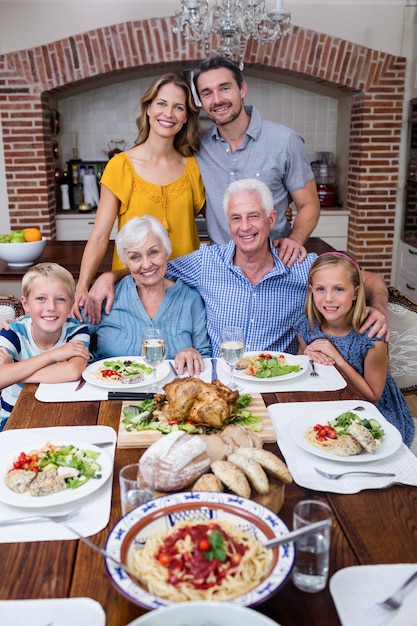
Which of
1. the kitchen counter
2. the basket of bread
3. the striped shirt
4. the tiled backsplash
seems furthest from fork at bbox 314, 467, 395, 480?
the tiled backsplash

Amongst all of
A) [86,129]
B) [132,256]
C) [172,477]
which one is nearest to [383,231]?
[86,129]

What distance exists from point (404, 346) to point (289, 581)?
1.71 m

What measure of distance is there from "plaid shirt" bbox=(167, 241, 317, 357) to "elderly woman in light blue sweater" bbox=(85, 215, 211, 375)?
0.24ft

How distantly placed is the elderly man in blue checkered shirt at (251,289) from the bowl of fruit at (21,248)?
116cm

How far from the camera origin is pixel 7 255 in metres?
3.43

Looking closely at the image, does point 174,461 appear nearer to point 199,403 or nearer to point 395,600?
point 199,403

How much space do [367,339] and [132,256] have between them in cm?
89

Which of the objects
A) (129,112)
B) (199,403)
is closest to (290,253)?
(199,403)

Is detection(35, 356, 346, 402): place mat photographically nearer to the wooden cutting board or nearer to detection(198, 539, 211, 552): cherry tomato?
the wooden cutting board

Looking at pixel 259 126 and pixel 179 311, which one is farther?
pixel 259 126

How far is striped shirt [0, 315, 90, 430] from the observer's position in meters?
2.09

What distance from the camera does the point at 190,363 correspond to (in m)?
2.00

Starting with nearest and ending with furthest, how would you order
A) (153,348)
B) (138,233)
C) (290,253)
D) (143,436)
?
(143,436)
(153,348)
(138,233)
(290,253)

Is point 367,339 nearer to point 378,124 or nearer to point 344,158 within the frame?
point 378,124
